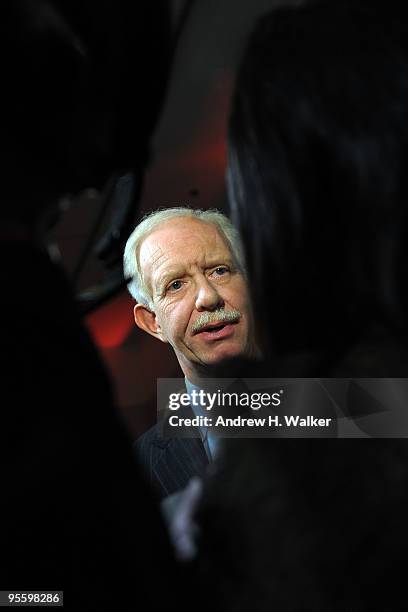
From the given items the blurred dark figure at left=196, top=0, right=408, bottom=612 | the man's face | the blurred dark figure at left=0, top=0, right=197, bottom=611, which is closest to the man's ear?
the man's face

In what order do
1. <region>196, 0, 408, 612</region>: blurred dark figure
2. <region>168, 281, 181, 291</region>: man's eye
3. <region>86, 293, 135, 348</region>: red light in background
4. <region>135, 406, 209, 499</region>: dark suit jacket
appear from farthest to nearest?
<region>86, 293, 135, 348</region>: red light in background
<region>168, 281, 181, 291</region>: man's eye
<region>135, 406, 209, 499</region>: dark suit jacket
<region>196, 0, 408, 612</region>: blurred dark figure

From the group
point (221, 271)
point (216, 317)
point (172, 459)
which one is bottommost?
point (172, 459)

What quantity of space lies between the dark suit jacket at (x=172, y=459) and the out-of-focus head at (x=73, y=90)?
1.15m

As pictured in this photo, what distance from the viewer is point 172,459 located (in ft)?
5.68

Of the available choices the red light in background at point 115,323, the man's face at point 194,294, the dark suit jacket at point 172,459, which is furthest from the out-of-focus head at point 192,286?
the red light in background at point 115,323

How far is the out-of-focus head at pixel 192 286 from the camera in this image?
2090mm

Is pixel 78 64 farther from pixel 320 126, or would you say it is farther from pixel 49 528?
pixel 49 528

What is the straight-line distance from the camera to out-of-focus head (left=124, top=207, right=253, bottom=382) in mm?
2090

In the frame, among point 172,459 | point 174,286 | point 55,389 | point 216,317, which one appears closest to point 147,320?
point 174,286

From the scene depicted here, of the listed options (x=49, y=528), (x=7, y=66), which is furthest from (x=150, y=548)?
(x=7, y=66)

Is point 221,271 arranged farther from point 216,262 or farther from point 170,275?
point 170,275

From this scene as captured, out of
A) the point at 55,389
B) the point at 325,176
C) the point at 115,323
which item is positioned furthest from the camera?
the point at 115,323

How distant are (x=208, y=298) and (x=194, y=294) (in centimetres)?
5

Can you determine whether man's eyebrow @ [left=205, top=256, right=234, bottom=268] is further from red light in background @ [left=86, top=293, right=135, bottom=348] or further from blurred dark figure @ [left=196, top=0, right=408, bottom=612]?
red light in background @ [left=86, top=293, right=135, bottom=348]
